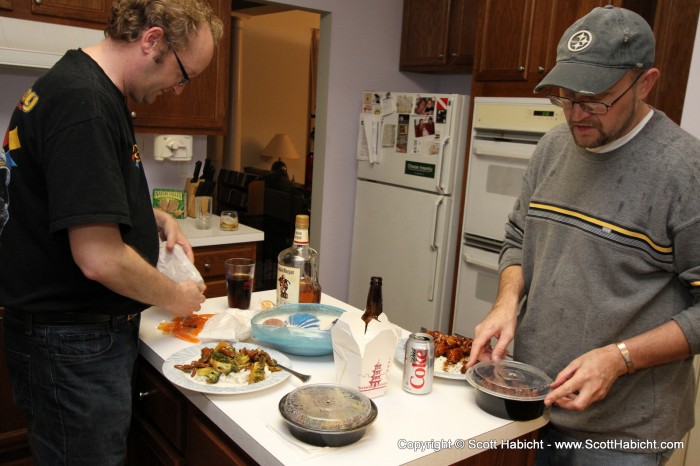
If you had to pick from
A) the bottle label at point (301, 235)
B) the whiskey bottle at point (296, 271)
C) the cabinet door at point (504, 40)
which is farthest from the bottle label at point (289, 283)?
the cabinet door at point (504, 40)

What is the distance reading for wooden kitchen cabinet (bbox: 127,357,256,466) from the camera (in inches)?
52.3

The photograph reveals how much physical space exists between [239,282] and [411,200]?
7.31 feet

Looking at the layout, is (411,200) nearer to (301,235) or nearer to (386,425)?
(301,235)

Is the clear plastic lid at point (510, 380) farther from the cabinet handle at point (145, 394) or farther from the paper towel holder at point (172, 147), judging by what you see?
the paper towel holder at point (172, 147)

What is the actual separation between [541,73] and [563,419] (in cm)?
231

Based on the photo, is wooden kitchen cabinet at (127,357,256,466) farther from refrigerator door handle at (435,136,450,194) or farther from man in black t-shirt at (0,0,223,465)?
refrigerator door handle at (435,136,450,194)

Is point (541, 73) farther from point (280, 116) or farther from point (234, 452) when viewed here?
point (280, 116)

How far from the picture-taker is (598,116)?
52.4 inches

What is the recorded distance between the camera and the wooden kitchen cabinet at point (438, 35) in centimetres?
398

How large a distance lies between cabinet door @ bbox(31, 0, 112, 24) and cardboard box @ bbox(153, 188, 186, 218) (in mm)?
949

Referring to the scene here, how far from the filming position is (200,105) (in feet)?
11.1

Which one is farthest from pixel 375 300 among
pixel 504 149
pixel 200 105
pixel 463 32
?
pixel 463 32

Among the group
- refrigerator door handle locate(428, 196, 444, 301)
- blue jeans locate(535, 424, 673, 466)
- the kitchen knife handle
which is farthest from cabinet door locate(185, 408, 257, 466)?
refrigerator door handle locate(428, 196, 444, 301)

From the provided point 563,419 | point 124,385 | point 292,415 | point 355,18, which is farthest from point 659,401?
point 355,18
